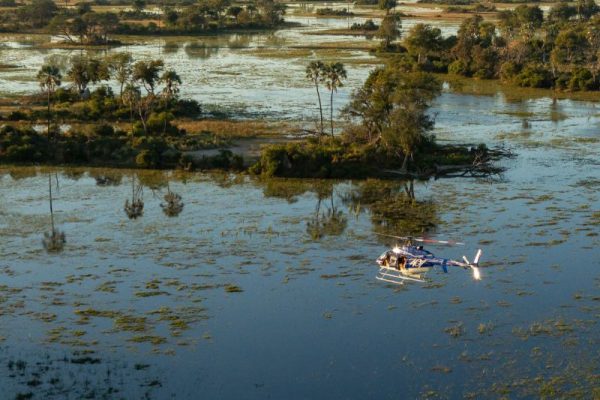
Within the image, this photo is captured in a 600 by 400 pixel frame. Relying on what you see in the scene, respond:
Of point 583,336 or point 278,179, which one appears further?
point 278,179

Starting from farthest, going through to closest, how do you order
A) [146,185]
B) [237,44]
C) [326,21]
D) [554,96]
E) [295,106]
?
[326,21] → [237,44] → [554,96] → [295,106] → [146,185]

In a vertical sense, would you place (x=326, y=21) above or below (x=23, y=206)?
above

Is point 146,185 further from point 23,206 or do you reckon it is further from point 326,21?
point 326,21

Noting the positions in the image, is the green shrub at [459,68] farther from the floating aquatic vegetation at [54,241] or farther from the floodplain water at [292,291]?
the floating aquatic vegetation at [54,241]

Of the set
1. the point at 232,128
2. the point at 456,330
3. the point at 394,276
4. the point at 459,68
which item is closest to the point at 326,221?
the point at 394,276

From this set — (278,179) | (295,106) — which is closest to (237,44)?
(295,106)

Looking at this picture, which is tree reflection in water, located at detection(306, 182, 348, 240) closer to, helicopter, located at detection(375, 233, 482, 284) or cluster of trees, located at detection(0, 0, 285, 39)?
helicopter, located at detection(375, 233, 482, 284)

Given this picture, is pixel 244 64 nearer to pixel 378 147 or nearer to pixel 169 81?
pixel 169 81

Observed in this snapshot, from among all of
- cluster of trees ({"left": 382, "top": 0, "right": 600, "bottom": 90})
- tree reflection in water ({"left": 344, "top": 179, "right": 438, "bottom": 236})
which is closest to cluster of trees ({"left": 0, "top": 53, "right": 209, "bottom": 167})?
tree reflection in water ({"left": 344, "top": 179, "right": 438, "bottom": 236})
